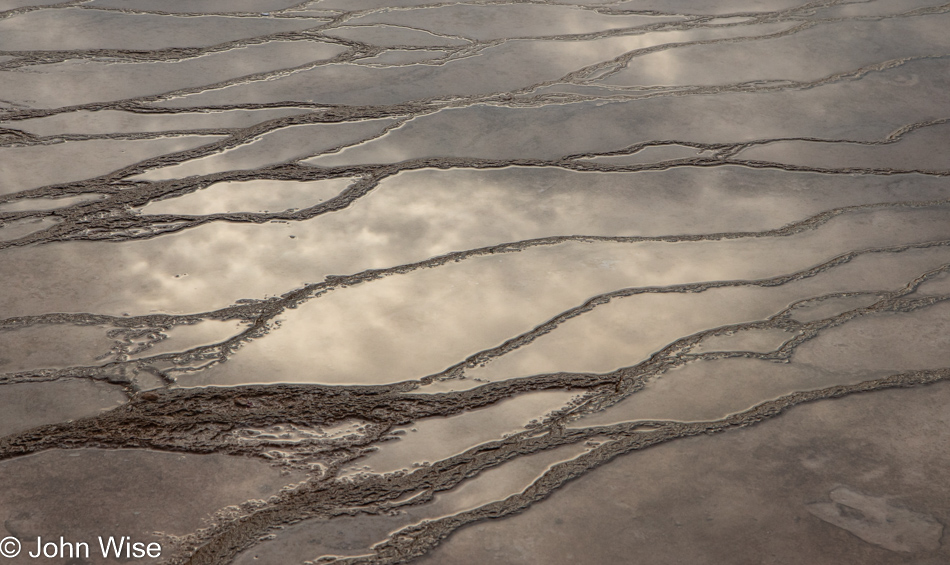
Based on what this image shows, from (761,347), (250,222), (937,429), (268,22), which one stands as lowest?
(937,429)

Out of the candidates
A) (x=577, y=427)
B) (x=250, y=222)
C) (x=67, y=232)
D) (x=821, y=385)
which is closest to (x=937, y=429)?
(x=821, y=385)

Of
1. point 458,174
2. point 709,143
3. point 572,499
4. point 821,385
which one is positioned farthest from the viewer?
point 709,143

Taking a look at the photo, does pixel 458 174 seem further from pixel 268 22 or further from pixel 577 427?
pixel 268 22

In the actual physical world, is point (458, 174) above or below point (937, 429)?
above

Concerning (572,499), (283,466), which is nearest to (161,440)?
(283,466)

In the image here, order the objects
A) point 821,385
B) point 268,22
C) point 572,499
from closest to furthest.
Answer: point 572,499 → point 821,385 → point 268,22

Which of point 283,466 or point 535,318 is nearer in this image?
point 283,466
